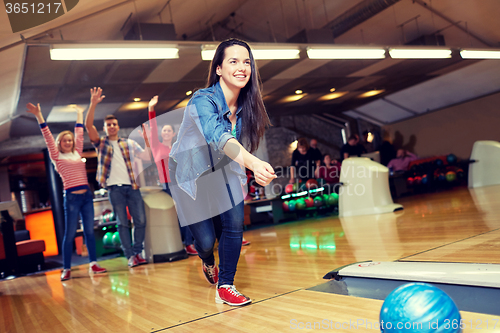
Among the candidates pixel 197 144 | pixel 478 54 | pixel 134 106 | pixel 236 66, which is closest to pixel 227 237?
pixel 197 144

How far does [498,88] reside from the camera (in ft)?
31.8

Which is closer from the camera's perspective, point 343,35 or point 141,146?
point 141,146

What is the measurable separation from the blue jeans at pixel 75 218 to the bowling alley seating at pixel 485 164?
5839mm

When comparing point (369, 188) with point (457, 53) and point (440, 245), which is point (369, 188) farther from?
point (457, 53)

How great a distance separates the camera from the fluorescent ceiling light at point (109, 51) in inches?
170

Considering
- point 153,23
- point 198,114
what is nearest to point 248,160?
point 198,114

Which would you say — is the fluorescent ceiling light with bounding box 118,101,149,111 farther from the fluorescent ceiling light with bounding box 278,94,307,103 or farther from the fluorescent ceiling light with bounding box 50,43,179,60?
the fluorescent ceiling light with bounding box 278,94,307,103

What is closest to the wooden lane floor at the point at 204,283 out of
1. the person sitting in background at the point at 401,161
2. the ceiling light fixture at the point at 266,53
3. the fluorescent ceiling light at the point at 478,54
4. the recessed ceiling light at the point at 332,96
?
the ceiling light fixture at the point at 266,53

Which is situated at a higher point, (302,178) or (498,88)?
(498,88)

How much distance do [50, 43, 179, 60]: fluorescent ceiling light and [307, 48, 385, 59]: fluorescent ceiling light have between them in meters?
2.07

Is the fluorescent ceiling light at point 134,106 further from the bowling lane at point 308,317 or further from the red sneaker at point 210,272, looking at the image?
the bowling lane at point 308,317

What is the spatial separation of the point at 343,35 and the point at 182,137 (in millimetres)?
6498

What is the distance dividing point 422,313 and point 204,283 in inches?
66.4

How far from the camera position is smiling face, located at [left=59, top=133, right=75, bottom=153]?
3521 millimetres
